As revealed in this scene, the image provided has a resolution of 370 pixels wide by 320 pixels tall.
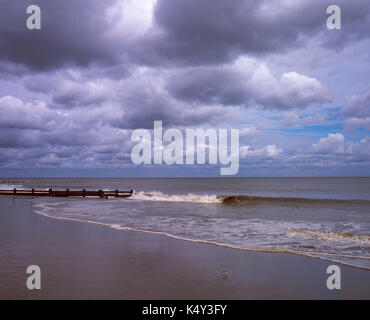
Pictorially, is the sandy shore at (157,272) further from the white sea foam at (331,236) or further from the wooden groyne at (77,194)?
the wooden groyne at (77,194)

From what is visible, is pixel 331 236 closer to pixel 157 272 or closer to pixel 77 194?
pixel 157 272

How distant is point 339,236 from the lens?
1283 centimetres

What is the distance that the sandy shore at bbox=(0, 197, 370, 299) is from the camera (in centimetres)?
634

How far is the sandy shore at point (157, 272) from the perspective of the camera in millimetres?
6336

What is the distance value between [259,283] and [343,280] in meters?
2.06

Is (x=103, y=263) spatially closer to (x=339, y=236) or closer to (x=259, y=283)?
(x=259, y=283)

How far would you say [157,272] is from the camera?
775cm

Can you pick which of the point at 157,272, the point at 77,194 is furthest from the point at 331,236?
the point at 77,194
